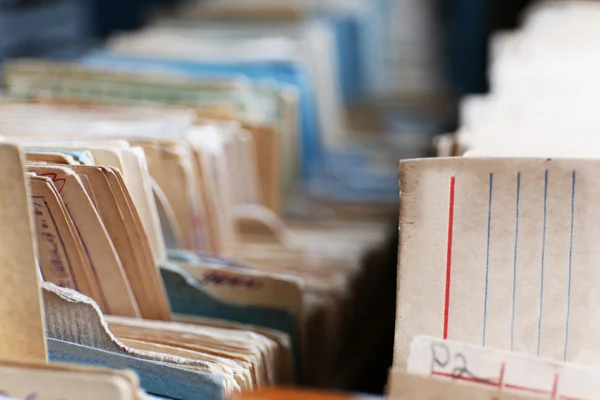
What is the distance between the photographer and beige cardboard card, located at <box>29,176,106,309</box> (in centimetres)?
75

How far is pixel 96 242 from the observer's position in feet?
2.63

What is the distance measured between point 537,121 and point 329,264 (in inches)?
15.8

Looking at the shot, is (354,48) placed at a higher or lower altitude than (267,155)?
higher

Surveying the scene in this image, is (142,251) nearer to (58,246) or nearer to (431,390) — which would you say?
(58,246)

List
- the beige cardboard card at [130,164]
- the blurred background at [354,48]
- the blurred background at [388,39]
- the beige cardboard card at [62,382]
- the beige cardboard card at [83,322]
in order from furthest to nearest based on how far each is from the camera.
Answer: the blurred background at [388,39]
the blurred background at [354,48]
the beige cardboard card at [130,164]
the beige cardboard card at [83,322]
the beige cardboard card at [62,382]

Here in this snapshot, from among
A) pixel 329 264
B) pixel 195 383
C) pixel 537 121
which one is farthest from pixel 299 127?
pixel 195 383

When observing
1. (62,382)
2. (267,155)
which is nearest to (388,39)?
(267,155)

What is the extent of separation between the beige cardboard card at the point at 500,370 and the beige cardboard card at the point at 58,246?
0.33 metres

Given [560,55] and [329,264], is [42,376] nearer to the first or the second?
[329,264]

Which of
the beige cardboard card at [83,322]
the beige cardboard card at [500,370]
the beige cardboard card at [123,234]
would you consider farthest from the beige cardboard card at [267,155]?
the beige cardboard card at [500,370]

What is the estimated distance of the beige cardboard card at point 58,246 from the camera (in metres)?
0.75

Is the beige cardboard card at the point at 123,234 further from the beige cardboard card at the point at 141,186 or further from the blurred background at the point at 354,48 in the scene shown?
the blurred background at the point at 354,48

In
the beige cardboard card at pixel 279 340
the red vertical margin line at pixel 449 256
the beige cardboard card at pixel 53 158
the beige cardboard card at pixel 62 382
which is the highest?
the beige cardboard card at pixel 53 158

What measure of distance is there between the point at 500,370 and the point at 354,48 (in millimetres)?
2051
